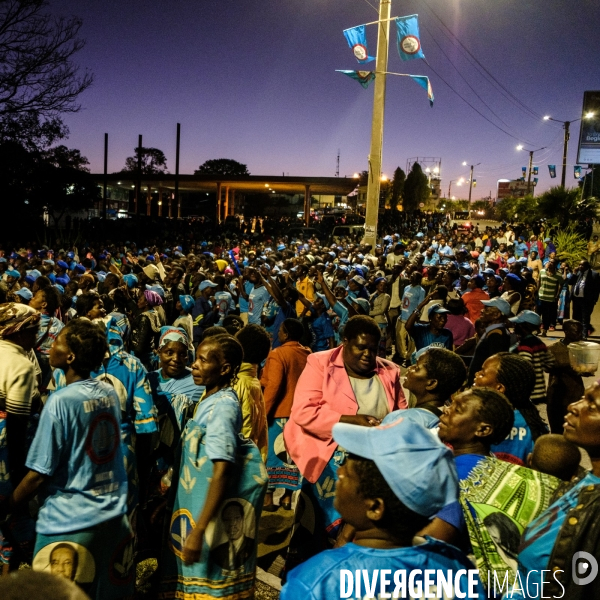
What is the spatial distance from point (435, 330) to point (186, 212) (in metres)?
63.4

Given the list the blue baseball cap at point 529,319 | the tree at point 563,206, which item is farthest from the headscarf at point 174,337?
the tree at point 563,206

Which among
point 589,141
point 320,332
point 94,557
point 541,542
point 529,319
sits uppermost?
point 589,141

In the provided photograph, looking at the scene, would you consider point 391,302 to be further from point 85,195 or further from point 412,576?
point 85,195

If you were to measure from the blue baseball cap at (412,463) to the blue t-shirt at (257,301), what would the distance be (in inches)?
258

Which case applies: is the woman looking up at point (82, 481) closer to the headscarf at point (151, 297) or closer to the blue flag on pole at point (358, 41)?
the headscarf at point (151, 297)

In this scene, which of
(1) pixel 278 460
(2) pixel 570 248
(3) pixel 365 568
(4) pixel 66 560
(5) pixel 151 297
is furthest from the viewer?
(2) pixel 570 248

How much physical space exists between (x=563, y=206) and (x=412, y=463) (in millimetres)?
28812

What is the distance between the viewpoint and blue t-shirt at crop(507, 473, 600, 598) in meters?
1.90

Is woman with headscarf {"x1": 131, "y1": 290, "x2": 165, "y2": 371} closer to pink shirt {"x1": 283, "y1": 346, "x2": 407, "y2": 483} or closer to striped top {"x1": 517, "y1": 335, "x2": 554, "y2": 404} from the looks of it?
pink shirt {"x1": 283, "y1": 346, "x2": 407, "y2": 483}

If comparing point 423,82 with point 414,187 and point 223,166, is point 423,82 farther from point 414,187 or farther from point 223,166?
point 223,166

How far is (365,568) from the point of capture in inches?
62.0

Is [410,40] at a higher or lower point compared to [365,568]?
higher

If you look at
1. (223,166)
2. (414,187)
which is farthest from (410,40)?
(223,166)

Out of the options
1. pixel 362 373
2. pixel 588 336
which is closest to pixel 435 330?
pixel 362 373
